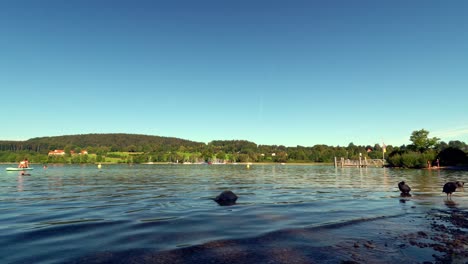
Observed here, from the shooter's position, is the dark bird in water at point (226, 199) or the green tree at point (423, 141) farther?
the green tree at point (423, 141)

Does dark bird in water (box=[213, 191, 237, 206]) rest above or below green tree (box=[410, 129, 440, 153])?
below

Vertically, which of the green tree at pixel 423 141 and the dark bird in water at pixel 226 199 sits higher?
the green tree at pixel 423 141

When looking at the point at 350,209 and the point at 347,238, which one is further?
the point at 350,209

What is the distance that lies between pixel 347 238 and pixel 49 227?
1329cm

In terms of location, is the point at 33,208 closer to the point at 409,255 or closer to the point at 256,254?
the point at 256,254

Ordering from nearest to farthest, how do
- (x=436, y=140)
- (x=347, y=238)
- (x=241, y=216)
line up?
(x=347, y=238) < (x=241, y=216) < (x=436, y=140)

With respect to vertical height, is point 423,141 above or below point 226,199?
above

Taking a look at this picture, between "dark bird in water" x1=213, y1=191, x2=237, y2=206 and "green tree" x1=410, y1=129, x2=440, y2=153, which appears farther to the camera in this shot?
"green tree" x1=410, y1=129, x2=440, y2=153

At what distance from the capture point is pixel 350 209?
766 inches

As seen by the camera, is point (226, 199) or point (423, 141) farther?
point (423, 141)

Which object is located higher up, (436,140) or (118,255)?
(436,140)

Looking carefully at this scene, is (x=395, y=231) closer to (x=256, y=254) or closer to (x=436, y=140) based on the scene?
(x=256, y=254)

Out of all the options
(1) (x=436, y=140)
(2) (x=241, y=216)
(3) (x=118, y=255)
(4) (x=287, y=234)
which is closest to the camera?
(3) (x=118, y=255)

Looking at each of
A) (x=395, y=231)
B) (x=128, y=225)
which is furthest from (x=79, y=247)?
(x=395, y=231)
